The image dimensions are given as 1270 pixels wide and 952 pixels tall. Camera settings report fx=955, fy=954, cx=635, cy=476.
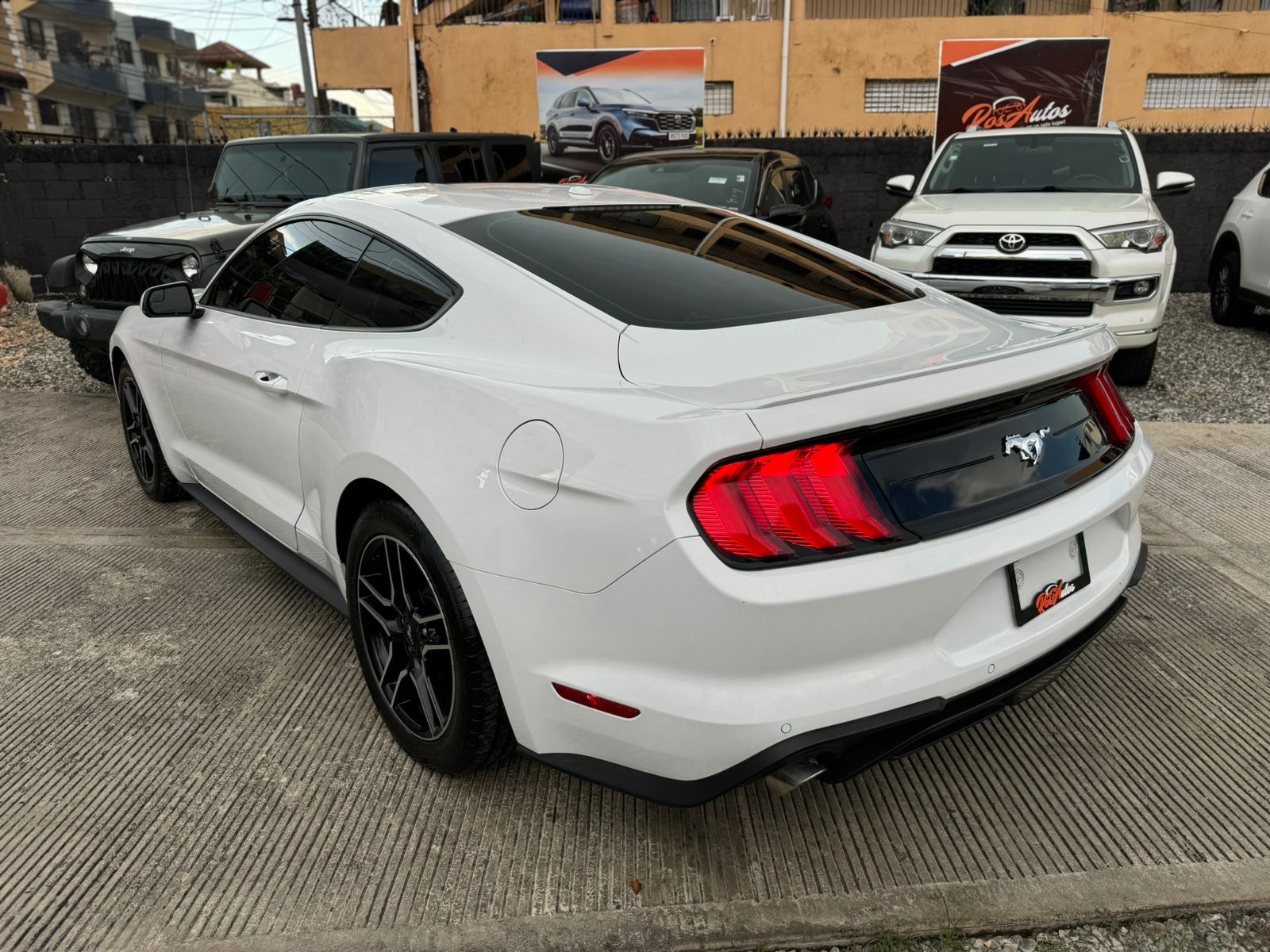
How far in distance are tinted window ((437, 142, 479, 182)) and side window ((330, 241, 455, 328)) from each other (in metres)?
4.35

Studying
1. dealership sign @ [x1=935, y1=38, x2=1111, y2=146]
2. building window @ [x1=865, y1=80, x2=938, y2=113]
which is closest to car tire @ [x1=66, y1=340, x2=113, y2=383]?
dealership sign @ [x1=935, y1=38, x2=1111, y2=146]

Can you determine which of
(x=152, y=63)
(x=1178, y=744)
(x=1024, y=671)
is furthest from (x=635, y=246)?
(x=152, y=63)

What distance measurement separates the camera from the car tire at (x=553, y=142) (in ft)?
59.7

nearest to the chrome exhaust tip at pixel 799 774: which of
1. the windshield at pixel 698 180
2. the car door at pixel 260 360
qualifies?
the car door at pixel 260 360

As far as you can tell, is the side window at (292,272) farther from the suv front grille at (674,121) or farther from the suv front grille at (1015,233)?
the suv front grille at (674,121)

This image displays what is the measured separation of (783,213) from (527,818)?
560 centimetres

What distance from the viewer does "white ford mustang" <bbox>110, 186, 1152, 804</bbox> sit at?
1.86 metres

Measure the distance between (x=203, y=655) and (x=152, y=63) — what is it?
5922 cm

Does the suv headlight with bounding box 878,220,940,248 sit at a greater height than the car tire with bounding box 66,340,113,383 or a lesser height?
greater

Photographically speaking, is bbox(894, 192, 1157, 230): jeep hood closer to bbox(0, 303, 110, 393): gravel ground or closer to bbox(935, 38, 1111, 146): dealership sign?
bbox(0, 303, 110, 393): gravel ground

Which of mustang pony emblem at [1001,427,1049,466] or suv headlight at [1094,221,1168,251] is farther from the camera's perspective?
suv headlight at [1094,221,1168,251]

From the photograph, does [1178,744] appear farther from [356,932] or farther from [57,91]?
[57,91]

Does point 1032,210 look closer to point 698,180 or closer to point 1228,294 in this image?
point 698,180

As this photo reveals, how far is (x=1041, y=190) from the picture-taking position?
7.43 m
